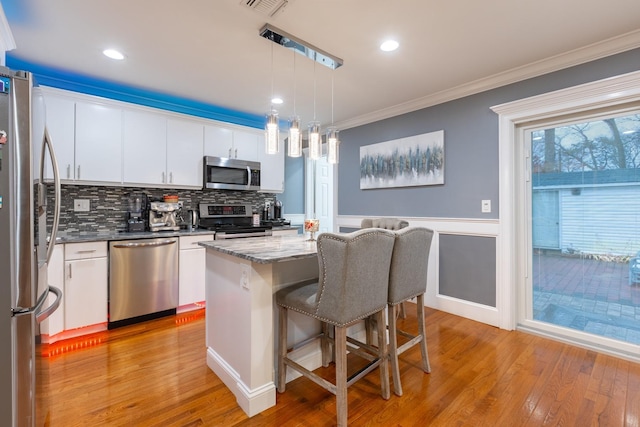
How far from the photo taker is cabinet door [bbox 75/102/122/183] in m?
2.91

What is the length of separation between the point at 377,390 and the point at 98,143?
3347 millimetres

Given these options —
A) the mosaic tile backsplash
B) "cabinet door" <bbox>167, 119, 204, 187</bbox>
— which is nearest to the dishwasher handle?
the mosaic tile backsplash

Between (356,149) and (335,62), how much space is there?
1864 millimetres

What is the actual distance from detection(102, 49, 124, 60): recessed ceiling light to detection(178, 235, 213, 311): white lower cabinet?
5.68 ft

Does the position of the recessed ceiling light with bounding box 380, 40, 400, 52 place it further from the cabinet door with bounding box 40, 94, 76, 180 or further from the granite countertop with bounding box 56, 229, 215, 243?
the cabinet door with bounding box 40, 94, 76, 180

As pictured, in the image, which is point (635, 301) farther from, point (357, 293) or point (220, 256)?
point (220, 256)

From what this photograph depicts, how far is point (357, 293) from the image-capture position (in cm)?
159

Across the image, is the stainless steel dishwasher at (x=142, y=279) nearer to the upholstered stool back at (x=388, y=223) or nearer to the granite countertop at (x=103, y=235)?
the granite countertop at (x=103, y=235)

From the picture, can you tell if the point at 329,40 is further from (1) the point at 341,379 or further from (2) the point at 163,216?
(2) the point at 163,216

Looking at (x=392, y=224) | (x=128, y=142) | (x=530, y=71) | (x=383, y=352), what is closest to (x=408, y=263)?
(x=383, y=352)

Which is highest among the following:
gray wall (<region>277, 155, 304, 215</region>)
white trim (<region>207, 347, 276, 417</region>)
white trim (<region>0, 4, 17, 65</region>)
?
white trim (<region>0, 4, 17, 65</region>)

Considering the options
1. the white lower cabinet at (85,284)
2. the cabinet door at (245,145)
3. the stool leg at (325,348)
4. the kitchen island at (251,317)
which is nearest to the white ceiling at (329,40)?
the cabinet door at (245,145)

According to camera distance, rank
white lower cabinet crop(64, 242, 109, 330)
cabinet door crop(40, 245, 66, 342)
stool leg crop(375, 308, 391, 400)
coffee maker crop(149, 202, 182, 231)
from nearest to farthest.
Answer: stool leg crop(375, 308, 391, 400), cabinet door crop(40, 245, 66, 342), white lower cabinet crop(64, 242, 109, 330), coffee maker crop(149, 202, 182, 231)

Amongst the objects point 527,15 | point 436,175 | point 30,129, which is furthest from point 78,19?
point 436,175
